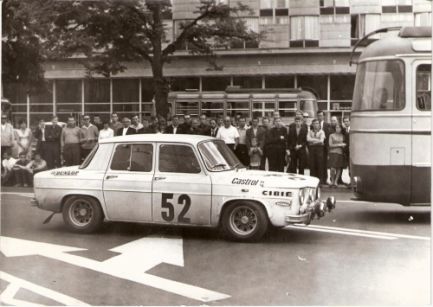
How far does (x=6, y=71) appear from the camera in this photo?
637 centimetres

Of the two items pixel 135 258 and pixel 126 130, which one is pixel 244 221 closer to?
pixel 135 258

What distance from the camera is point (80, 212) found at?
752cm

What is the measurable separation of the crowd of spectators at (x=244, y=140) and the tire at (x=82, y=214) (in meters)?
1.80

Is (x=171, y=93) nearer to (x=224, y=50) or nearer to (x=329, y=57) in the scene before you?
(x=224, y=50)

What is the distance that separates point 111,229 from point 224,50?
18.6 ft

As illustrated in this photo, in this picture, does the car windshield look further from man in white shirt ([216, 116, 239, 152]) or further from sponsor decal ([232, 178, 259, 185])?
man in white shirt ([216, 116, 239, 152])

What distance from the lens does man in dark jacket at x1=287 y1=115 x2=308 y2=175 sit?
10.9 m

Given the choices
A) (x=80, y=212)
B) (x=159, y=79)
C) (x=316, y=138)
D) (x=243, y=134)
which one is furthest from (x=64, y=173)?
(x=316, y=138)

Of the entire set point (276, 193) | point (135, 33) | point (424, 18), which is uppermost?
point (135, 33)

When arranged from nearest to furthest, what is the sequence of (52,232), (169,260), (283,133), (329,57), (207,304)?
(207,304) < (169,260) < (52,232) < (283,133) < (329,57)

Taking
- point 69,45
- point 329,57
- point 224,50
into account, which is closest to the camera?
point 69,45

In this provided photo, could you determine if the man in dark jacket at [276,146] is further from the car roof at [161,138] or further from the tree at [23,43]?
the tree at [23,43]

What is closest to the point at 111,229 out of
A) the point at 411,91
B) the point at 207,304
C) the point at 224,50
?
the point at 207,304

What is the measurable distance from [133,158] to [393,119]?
12.0 feet
